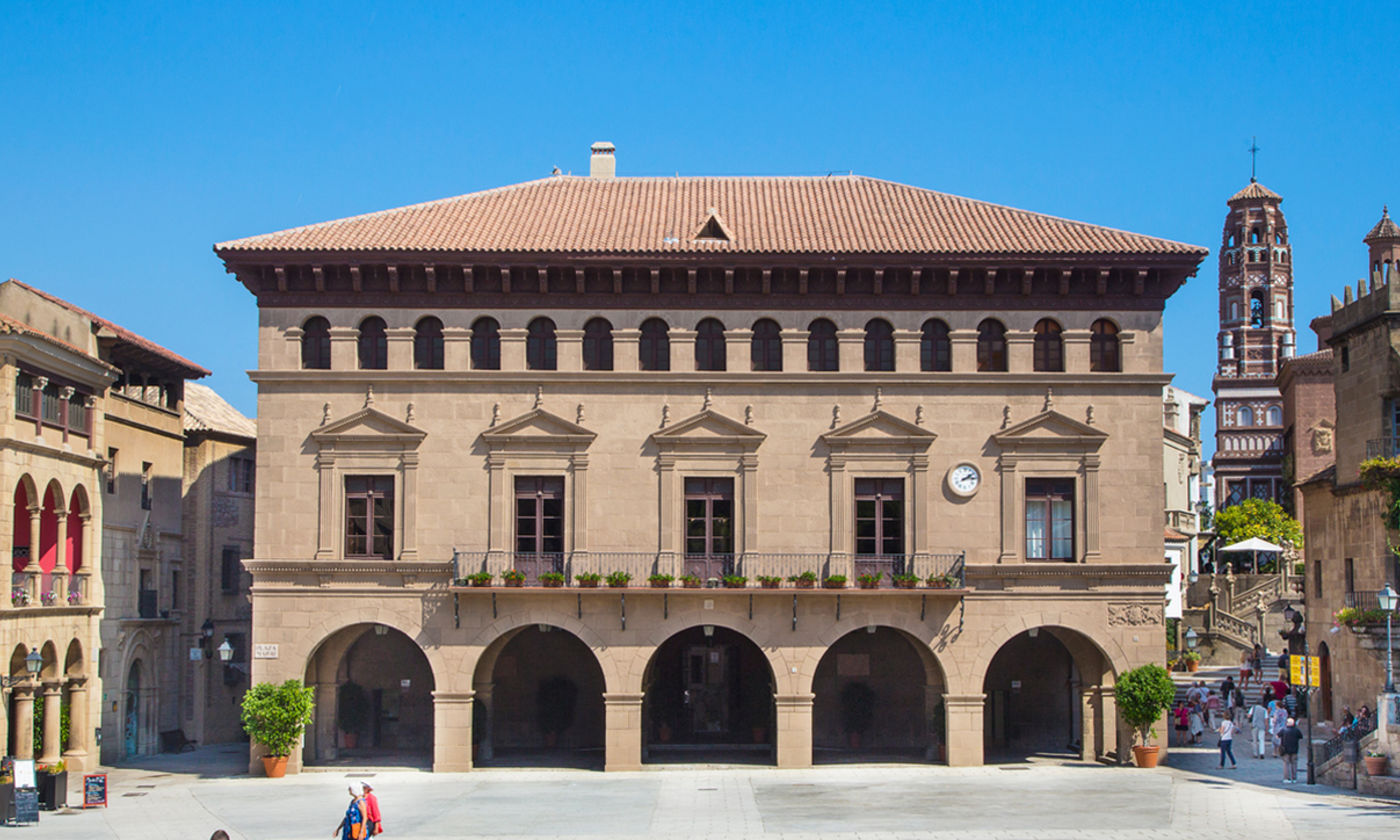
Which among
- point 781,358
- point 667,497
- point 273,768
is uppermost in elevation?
point 781,358

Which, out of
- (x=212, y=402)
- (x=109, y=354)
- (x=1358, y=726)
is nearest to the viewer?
(x=1358, y=726)

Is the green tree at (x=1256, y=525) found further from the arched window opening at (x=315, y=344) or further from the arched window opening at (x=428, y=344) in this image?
the arched window opening at (x=315, y=344)

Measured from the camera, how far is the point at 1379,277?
43.5 metres

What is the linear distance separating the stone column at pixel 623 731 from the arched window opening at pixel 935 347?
1123 centimetres

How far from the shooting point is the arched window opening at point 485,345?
3856 cm

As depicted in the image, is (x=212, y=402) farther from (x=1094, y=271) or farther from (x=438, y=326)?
(x=1094, y=271)

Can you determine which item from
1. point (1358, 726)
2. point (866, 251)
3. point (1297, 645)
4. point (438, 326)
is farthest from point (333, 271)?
point (1297, 645)

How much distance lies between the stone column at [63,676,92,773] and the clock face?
2280cm

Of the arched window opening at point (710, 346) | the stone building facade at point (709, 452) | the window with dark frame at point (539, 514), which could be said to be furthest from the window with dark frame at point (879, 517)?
the window with dark frame at point (539, 514)

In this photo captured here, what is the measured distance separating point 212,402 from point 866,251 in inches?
1084

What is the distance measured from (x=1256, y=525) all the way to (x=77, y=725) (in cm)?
6601

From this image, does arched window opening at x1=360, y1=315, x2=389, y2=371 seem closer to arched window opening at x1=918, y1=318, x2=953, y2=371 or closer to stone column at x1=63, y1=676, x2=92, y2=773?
stone column at x1=63, y1=676, x2=92, y2=773

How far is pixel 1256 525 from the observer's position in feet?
278

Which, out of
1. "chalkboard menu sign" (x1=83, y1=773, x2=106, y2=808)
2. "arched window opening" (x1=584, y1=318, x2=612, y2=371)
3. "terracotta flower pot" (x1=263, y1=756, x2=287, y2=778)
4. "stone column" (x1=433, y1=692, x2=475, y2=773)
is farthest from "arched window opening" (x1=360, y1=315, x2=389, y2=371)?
"chalkboard menu sign" (x1=83, y1=773, x2=106, y2=808)
